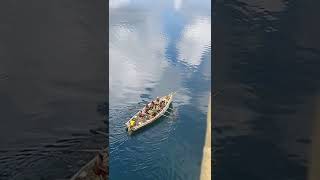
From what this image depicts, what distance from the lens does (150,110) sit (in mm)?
3428

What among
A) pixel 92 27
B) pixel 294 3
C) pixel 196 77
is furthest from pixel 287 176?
pixel 92 27

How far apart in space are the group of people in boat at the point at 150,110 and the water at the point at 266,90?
100 centimetres

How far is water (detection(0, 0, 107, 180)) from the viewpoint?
91.7 inches

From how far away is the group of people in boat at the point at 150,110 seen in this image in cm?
339

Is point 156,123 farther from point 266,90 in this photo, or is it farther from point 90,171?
point 266,90

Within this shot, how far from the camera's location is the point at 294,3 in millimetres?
2400

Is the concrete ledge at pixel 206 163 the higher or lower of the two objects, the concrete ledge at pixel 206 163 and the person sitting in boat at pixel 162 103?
the lower

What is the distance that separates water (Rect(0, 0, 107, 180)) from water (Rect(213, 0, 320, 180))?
0.73 meters

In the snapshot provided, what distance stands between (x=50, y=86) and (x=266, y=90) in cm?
126

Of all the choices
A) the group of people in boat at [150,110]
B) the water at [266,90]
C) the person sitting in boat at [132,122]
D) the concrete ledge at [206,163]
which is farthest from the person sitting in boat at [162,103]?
the water at [266,90]

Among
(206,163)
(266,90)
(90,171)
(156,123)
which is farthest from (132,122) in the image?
(266,90)

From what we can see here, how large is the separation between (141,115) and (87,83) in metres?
1.05

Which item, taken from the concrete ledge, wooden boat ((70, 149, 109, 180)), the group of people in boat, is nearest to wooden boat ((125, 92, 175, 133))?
the group of people in boat

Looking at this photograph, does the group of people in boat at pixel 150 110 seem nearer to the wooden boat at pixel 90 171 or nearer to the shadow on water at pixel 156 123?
the shadow on water at pixel 156 123
